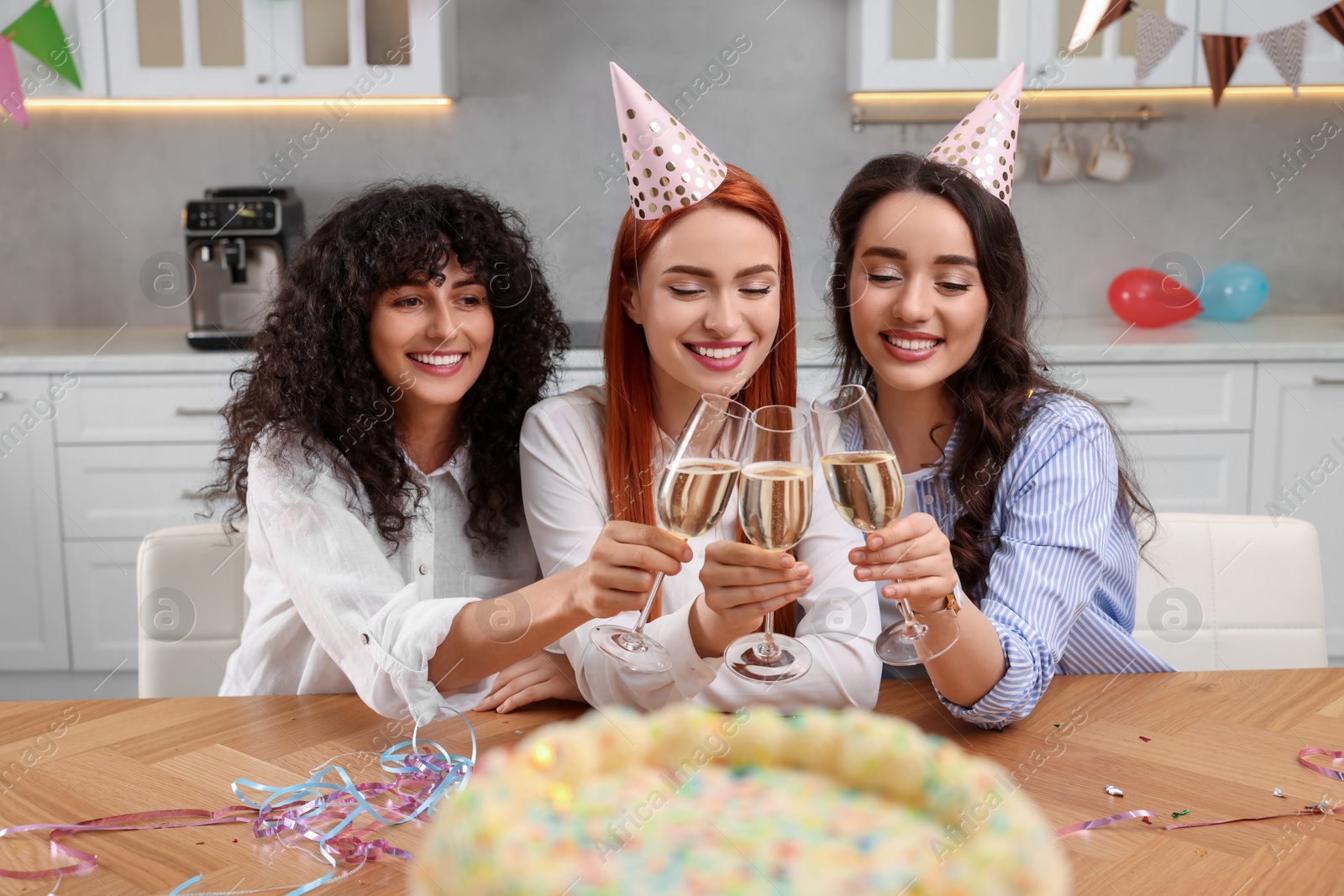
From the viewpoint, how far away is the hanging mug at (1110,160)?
3.37 meters

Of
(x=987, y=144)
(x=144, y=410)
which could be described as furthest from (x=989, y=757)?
(x=144, y=410)

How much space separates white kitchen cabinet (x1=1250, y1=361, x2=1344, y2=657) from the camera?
9.37ft

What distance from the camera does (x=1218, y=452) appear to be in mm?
2895

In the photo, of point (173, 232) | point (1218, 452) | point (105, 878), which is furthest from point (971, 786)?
point (173, 232)

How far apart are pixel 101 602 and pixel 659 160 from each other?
7.78 ft

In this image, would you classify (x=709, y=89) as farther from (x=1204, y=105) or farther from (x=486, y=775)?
(x=486, y=775)

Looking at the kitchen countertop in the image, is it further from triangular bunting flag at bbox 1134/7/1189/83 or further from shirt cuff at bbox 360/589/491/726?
shirt cuff at bbox 360/589/491/726

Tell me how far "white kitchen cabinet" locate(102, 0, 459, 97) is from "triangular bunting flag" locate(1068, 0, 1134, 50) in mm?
1745

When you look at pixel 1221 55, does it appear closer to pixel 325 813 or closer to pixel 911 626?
pixel 911 626

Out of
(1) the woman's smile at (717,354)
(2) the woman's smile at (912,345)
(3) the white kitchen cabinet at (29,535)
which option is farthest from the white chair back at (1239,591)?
(3) the white kitchen cabinet at (29,535)

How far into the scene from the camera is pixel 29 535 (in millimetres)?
2889

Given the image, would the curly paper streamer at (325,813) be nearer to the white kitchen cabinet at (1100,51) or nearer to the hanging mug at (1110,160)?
the white kitchen cabinet at (1100,51)

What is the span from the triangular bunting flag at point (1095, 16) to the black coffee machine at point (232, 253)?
221 centimetres

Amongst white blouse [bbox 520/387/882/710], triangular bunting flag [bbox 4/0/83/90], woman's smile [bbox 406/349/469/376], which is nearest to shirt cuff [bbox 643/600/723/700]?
white blouse [bbox 520/387/882/710]
